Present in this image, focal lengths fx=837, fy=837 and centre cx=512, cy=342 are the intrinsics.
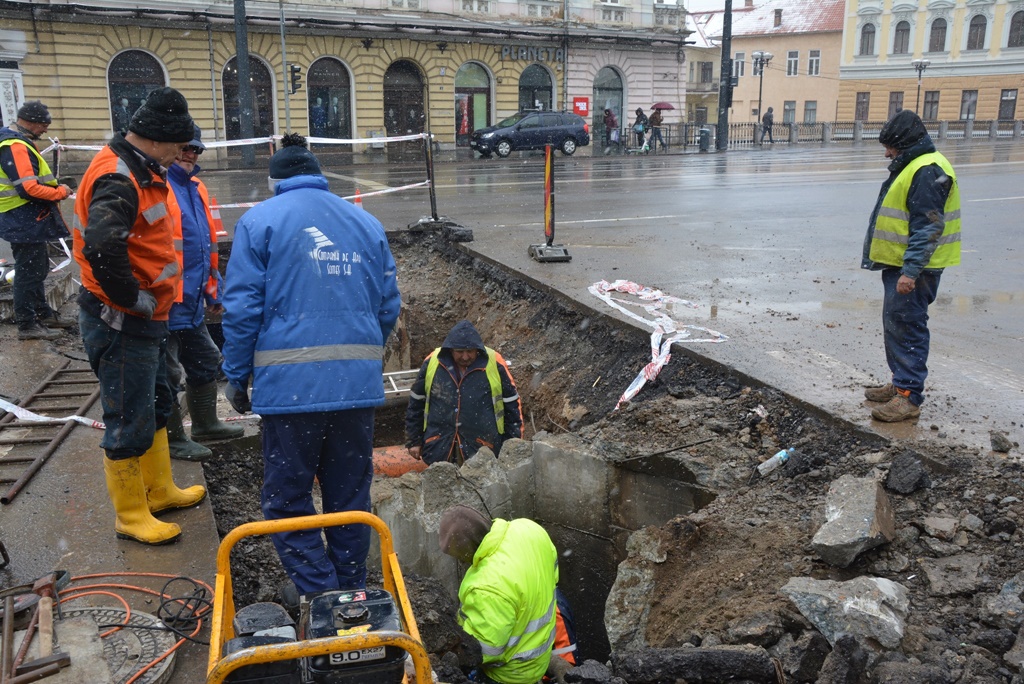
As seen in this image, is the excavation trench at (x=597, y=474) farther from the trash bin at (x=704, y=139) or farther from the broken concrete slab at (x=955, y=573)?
the trash bin at (x=704, y=139)

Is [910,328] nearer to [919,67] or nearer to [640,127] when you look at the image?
[640,127]

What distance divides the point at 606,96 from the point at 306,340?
38.4 meters

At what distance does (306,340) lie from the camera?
11.1 ft

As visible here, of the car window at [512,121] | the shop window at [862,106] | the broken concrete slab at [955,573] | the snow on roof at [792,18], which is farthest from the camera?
the snow on roof at [792,18]

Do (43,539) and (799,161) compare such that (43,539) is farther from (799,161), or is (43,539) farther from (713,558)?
(799,161)

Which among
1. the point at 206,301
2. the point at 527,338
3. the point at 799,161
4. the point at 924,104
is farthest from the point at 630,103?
the point at 206,301

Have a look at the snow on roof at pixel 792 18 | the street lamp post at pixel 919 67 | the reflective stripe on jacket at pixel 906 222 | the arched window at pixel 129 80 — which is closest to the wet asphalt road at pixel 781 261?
the reflective stripe on jacket at pixel 906 222

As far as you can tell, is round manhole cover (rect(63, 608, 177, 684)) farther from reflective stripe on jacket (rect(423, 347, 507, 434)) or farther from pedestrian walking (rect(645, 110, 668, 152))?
pedestrian walking (rect(645, 110, 668, 152))

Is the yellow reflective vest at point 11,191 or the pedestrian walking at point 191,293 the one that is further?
the yellow reflective vest at point 11,191

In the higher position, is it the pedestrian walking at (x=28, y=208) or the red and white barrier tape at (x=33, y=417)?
the pedestrian walking at (x=28, y=208)

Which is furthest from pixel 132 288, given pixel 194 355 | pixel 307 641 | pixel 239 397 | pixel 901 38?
pixel 901 38

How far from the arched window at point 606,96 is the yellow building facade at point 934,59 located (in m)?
21.7

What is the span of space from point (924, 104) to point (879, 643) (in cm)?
6012

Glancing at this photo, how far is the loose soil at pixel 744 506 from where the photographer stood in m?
3.71
